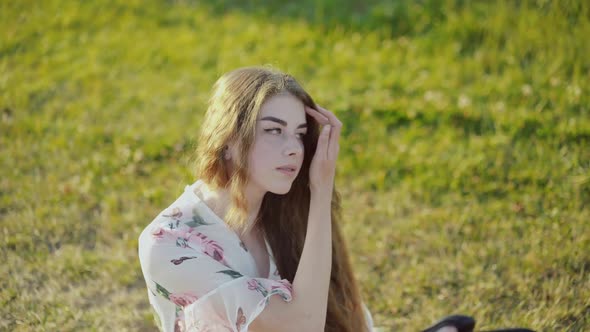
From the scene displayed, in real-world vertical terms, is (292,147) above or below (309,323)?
above

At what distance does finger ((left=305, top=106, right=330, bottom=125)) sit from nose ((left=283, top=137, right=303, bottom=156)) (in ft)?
0.47

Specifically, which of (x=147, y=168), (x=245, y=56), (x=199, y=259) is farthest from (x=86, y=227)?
(x=245, y=56)

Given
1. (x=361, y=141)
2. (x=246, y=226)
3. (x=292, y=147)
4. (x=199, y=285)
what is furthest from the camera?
(x=361, y=141)

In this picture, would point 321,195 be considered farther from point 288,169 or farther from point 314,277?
point 314,277

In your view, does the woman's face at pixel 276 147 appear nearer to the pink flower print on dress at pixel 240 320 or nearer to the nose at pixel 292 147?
the nose at pixel 292 147

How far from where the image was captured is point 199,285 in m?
2.26

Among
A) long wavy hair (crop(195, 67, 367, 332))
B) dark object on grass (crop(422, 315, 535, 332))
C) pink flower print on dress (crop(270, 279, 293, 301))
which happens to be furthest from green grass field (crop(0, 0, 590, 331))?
pink flower print on dress (crop(270, 279, 293, 301))

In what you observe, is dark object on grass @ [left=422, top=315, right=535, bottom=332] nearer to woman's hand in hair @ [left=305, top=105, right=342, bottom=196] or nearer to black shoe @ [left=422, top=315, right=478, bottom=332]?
black shoe @ [left=422, top=315, right=478, bottom=332]

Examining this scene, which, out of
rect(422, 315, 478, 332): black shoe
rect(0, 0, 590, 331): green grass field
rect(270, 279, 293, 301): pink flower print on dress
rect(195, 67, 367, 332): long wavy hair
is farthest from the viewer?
rect(0, 0, 590, 331): green grass field

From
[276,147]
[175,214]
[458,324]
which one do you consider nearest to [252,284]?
[175,214]

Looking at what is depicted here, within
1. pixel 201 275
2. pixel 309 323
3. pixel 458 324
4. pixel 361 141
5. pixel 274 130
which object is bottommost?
pixel 458 324

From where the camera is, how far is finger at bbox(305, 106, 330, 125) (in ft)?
8.46

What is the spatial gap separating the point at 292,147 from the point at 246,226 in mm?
379

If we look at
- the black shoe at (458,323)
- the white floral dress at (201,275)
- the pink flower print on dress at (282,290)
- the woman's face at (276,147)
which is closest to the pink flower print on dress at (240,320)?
the white floral dress at (201,275)
